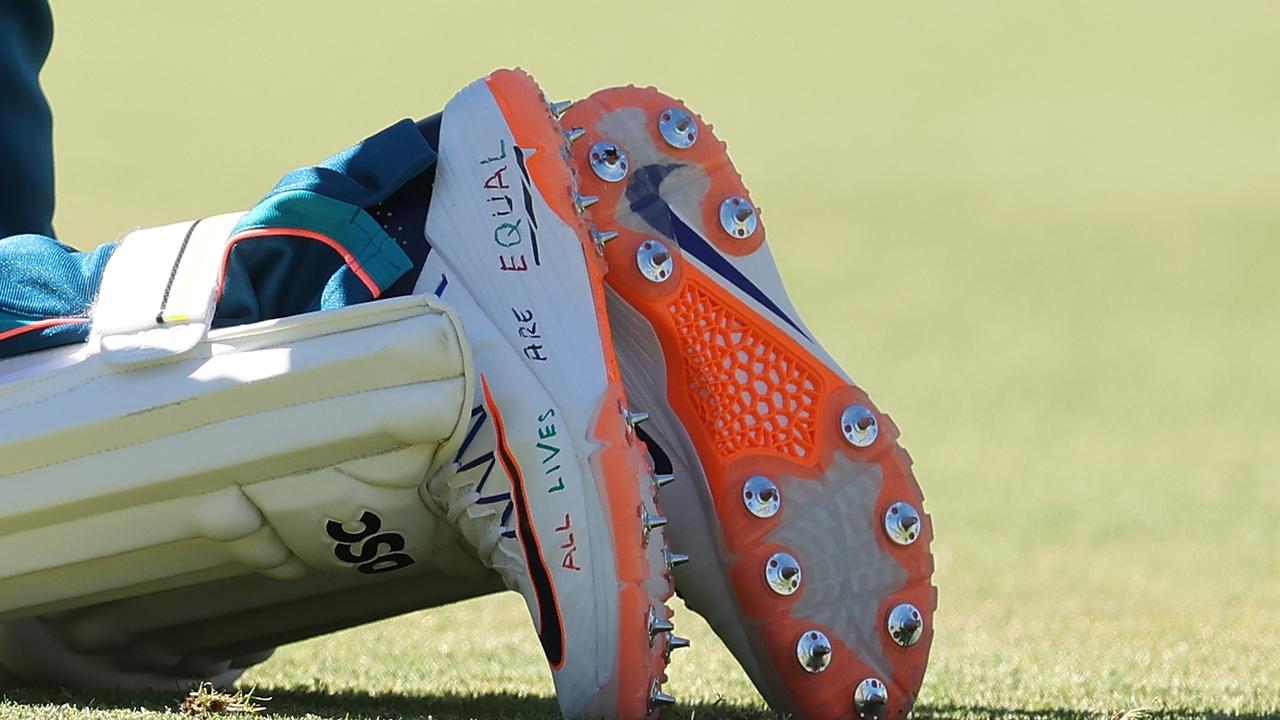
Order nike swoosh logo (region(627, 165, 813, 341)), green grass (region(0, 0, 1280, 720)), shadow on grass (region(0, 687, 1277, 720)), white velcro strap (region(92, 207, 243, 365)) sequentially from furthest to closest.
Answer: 1. green grass (region(0, 0, 1280, 720))
2. nike swoosh logo (region(627, 165, 813, 341))
3. shadow on grass (region(0, 687, 1277, 720))
4. white velcro strap (region(92, 207, 243, 365))

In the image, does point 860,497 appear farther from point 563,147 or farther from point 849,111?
point 849,111

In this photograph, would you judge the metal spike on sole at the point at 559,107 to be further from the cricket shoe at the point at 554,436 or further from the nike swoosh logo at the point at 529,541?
the nike swoosh logo at the point at 529,541

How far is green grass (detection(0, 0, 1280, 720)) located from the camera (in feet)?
A: 6.98

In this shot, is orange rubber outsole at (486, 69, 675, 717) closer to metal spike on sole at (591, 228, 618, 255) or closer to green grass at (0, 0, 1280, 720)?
metal spike on sole at (591, 228, 618, 255)

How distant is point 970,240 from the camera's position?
7.66 metres

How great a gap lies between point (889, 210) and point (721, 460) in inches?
263

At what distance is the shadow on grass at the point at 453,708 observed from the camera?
157 centimetres

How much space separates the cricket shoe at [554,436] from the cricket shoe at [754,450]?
94mm

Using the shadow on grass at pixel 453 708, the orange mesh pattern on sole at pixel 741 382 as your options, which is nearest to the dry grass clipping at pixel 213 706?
the shadow on grass at pixel 453 708

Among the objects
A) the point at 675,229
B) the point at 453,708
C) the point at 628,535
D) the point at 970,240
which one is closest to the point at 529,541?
the point at 628,535

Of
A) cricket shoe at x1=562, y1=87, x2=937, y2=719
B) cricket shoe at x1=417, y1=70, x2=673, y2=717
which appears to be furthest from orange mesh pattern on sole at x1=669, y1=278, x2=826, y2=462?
cricket shoe at x1=417, y1=70, x2=673, y2=717

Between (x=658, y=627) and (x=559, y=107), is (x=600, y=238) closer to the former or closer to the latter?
(x=559, y=107)

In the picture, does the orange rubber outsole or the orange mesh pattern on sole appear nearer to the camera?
the orange rubber outsole

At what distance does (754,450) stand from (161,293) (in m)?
0.53
